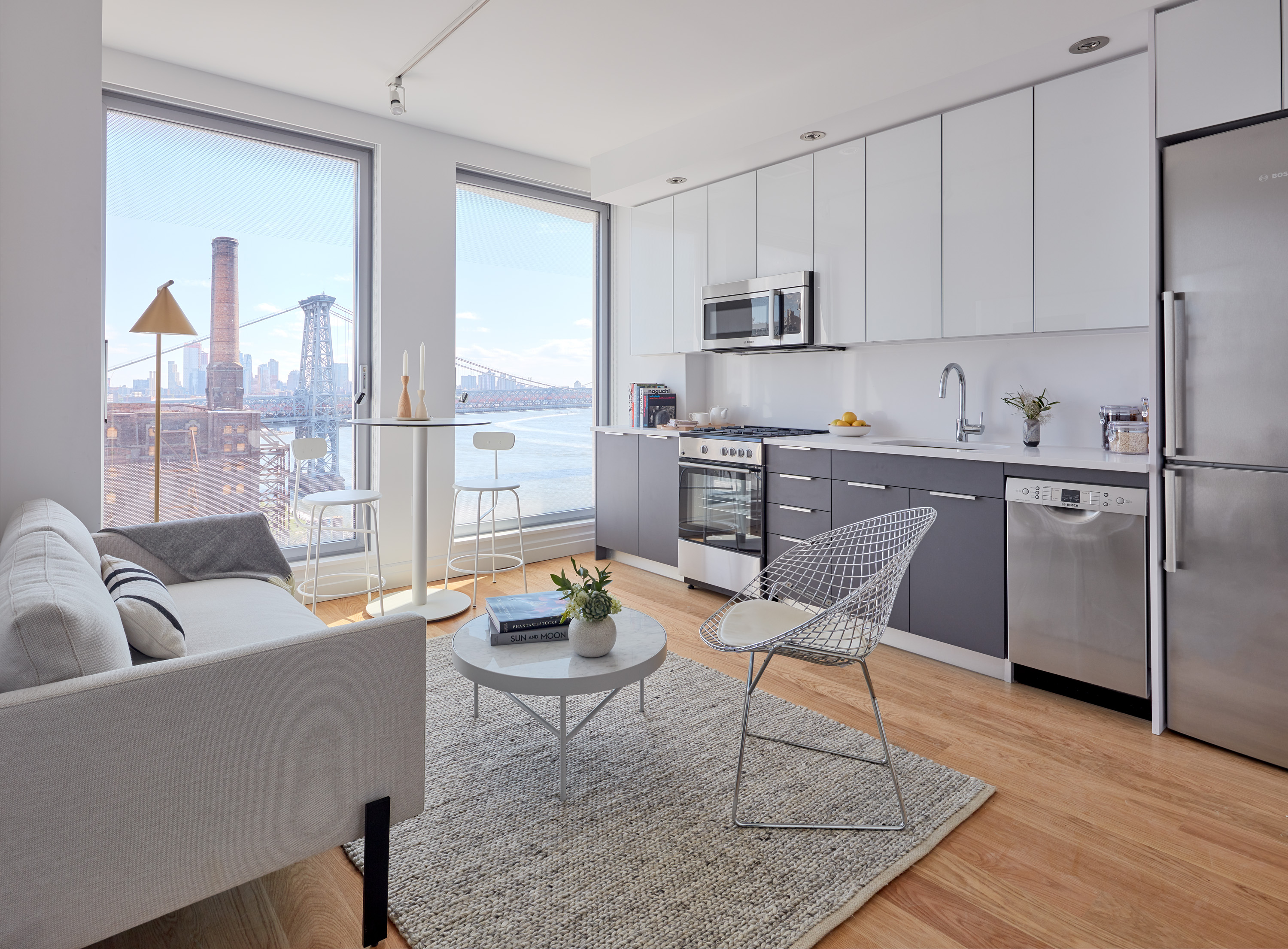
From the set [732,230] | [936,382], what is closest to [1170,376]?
[936,382]

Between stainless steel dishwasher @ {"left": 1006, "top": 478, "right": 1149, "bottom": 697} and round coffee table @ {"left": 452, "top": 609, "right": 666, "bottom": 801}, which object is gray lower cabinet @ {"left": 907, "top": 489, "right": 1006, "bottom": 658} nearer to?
stainless steel dishwasher @ {"left": 1006, "top": 478, "right": 1149, "bottom": 697}

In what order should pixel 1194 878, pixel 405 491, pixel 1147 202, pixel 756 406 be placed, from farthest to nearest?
pixel 756 406 → pixel 405 491 → pixel 1147 202 → pixel 1194 878

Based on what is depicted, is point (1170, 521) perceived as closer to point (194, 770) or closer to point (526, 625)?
point (526, 625)

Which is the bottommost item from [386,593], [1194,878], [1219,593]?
[1194,878]

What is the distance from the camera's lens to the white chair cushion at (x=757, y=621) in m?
2.06

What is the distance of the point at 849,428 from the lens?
3.79 metres

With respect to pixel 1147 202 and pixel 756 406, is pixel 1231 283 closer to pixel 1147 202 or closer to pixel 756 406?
pixel 1147 202

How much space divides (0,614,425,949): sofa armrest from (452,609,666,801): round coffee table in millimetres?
410

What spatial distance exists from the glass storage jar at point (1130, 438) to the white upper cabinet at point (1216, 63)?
1.03 meters

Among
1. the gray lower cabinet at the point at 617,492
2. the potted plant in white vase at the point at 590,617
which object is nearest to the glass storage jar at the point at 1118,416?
the potted plant in white vase at the point at 590,617

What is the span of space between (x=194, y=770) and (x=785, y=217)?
12.3 ft

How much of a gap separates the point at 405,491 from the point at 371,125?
7.13 feet

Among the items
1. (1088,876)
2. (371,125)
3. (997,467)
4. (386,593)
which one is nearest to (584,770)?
(1088,876)

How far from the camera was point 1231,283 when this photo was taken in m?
2.25
